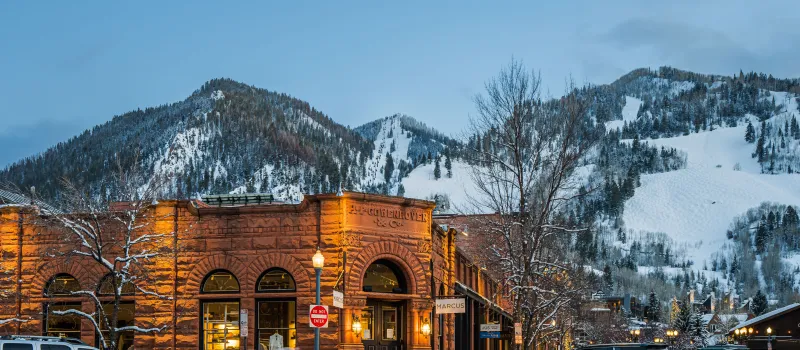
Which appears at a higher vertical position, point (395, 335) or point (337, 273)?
point (337, 273)

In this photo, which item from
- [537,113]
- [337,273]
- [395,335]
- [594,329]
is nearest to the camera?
[337,273]

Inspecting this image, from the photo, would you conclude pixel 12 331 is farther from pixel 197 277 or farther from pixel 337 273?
pixel 337 273

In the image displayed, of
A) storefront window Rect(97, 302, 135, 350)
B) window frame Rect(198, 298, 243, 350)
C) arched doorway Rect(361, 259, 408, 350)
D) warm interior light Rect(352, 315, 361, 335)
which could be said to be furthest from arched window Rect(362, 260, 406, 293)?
storefront window Rect(97, 302, 135, 350)

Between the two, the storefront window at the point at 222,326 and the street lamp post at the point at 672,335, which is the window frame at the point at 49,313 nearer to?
the storefront window at the point at 222,326

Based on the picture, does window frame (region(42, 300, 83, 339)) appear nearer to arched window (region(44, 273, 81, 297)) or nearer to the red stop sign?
arched window (region(44, 273, 81, 297))

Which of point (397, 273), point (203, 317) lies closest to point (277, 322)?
point (203, 317)

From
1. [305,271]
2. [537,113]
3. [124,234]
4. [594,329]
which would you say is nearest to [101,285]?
[124,234]

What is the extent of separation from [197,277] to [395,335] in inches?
308

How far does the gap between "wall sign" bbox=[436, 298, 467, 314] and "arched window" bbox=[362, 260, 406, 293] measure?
1.51 metres

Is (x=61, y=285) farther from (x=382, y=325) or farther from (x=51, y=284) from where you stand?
(x=382, y=325)

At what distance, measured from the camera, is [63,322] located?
38375 mm

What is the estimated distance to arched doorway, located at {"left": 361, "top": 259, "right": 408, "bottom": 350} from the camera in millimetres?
37219

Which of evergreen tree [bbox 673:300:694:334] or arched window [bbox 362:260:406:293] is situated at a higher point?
arched window [bbox 362:260:406:293]

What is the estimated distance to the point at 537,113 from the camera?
136 feet
